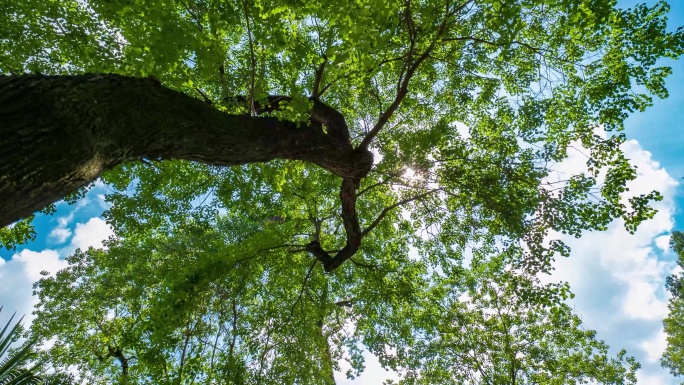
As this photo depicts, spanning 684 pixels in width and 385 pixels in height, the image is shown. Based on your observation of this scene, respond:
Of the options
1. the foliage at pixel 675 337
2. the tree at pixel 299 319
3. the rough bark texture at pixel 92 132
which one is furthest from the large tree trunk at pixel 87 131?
the foliage at pixel 675 337

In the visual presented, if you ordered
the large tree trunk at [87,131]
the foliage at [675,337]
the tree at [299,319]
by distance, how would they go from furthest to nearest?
1. the foliage at [675,337]
2. the tree at [299,319]
3. the large tree trunk at [87,131]

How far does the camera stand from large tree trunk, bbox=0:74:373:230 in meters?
1.92

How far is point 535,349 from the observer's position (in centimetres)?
1040

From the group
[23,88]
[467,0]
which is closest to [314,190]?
[467,0]

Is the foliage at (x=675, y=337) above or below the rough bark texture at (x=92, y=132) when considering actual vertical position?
above

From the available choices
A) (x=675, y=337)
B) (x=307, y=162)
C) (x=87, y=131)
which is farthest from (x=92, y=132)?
(x=675, y=337)

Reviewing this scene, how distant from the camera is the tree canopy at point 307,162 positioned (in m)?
3.09

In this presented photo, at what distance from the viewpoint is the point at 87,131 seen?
222 centimetres

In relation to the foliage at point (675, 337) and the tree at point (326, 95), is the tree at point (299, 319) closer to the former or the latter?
the tree at point (326, 95)

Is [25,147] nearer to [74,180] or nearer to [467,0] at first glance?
[74,180]

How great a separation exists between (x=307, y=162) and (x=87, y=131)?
552 cm

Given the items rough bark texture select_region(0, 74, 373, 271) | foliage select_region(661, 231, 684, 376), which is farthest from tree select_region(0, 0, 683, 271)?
foliage select_region(661, 231, 684, 376)

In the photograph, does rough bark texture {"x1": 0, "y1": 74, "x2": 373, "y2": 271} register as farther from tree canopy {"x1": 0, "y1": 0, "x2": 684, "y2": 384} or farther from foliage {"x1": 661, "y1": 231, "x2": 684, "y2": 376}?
foliage {"x1": 661, "y1": 231, "x2": 684, "y2": 376}

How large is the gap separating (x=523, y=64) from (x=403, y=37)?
2509mm
